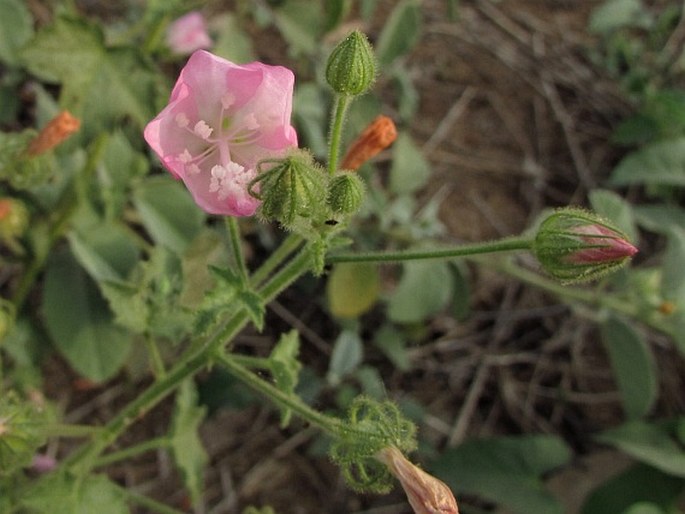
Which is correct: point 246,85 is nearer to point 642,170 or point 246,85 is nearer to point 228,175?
point 228,175

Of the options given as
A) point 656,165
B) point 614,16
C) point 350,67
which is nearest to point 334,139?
point 350,67

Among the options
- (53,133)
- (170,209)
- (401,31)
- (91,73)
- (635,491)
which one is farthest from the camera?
(401,31)

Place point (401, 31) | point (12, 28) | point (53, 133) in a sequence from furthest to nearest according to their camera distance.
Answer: point (401, 31), point (12, 28), point (53, 133)

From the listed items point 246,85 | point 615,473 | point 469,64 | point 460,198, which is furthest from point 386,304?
point 246,85

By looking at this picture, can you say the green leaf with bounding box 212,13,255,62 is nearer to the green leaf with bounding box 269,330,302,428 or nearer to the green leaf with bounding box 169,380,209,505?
the green leaf with bounding box 169,380,209,505

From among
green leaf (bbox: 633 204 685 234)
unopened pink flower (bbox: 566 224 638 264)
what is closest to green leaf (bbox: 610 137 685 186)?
green leaf (bbox: 633 204 685 234)

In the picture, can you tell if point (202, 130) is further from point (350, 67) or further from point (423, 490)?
point (423, 490)

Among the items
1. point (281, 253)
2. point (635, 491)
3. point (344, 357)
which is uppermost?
point (281, 253)
